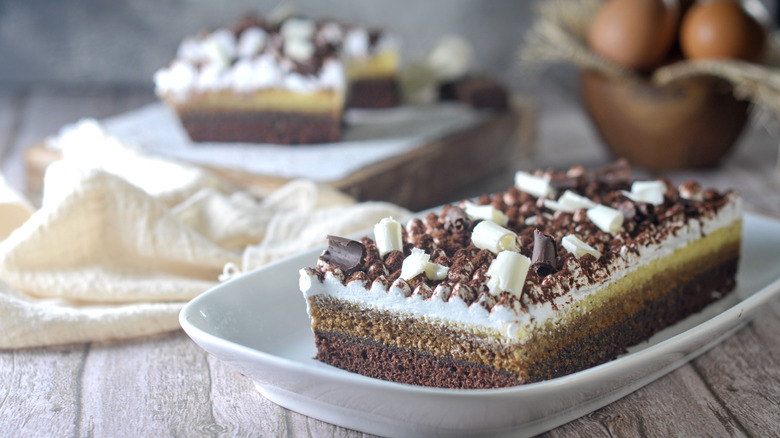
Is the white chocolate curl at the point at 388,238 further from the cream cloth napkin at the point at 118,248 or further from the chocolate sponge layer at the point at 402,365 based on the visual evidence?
the cream cloth napkin at the point at 118,248

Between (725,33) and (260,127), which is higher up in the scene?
(725,33)

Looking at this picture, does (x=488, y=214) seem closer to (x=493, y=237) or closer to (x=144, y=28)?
(x=493, y=237)

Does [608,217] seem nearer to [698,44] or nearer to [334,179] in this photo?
[334,179]

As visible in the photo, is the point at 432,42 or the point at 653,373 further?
the point at 432,42

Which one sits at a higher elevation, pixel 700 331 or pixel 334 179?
pixel 700 331

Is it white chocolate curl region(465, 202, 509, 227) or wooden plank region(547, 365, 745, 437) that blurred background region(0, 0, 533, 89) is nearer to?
white chocolate curl region(465, 202, 509, 227)

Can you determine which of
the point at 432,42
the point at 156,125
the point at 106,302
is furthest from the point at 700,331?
the point at 432,42

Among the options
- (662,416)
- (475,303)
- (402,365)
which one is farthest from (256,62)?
(662,416)
